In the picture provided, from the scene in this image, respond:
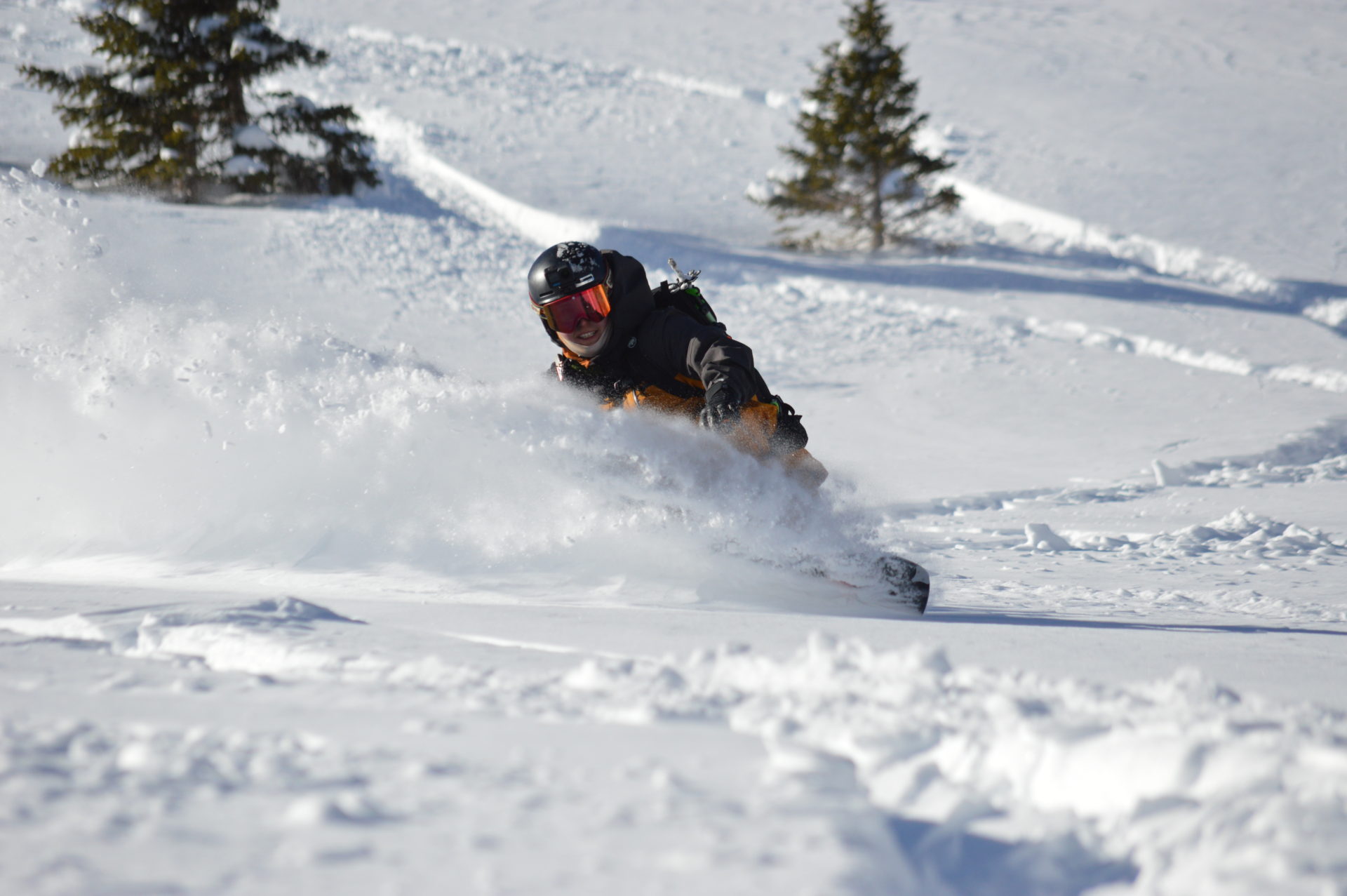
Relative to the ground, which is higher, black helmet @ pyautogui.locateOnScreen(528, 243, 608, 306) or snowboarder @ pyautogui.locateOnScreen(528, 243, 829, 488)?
black helmet @ pyautogui.locateOnScreen(528, 243, 608, 306)

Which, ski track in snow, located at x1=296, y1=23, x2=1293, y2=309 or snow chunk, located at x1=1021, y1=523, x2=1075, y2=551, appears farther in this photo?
ski track in snow, located at x1=296, y1=23, x2=1293, y2=309

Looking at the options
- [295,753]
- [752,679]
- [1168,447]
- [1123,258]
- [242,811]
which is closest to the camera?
[242,811]

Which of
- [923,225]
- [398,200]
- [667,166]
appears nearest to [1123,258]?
[923,225]

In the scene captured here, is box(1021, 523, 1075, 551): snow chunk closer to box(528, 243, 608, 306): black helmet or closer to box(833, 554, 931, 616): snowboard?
box(833, 554, 931, 616): snowboard

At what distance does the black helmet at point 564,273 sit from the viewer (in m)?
4.18

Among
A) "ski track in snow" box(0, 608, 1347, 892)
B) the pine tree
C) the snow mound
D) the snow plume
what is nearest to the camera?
"ski track in snow" box(0, 608, 1347, 892)

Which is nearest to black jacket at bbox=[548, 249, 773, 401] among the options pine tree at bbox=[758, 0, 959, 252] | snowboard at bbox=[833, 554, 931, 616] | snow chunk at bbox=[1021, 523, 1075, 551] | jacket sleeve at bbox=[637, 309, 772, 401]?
jacket sleeve at bbox=[637, 309, 772, 401]

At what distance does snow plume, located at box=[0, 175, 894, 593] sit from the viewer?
3.68 metres

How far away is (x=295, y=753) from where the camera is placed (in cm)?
159

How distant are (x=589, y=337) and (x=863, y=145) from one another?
12250 millimetres

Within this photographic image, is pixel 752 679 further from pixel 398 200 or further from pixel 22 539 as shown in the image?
pixel 398 200

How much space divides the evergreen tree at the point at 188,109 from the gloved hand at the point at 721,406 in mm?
12935

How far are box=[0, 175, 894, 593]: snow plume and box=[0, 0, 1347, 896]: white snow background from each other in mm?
16

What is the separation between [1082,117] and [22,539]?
2176cm
